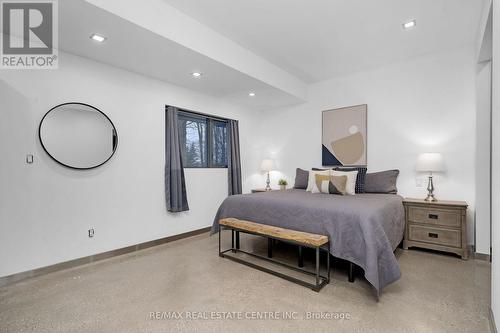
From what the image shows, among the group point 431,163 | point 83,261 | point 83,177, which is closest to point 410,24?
point 431,163

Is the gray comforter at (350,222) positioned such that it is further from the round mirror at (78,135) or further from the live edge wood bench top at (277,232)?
the round mirror at (78,135)

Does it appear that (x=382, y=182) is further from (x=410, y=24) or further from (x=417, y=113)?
(x=410, y=24)

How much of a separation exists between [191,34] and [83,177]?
1.99 meters

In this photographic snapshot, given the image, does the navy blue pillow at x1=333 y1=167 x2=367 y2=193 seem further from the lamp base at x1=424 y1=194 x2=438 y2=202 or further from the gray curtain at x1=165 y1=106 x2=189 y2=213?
the gray curtain at x1=165 y1=106 x2=189 y2=213

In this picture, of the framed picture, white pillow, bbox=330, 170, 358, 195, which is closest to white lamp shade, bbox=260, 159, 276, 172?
the framed picture

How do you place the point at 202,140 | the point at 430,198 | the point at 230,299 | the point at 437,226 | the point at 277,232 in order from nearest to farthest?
the point at 230,299, the point at 277,232, the point at 437,226, the point at 430,198, the point at 202,140

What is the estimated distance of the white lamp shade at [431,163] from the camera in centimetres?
313

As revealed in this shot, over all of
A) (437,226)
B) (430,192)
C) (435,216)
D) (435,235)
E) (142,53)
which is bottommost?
(435,235)

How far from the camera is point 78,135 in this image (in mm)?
2844

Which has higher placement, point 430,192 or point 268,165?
point 268,165

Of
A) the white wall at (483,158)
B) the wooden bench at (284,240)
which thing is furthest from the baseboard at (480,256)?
the wooden bench at (284,240)

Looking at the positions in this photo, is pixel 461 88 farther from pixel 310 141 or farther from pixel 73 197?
pixel 73 197

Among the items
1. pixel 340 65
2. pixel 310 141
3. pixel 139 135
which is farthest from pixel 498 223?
pixel 139 135

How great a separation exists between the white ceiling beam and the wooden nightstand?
8.39 feet
